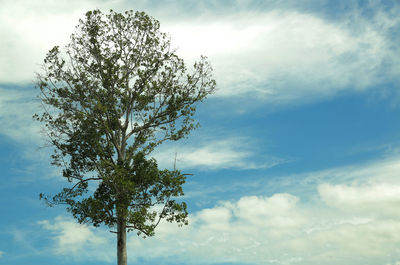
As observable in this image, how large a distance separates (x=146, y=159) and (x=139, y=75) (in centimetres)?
459

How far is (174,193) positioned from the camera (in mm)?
23844

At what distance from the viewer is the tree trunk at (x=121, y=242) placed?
23.3 metres

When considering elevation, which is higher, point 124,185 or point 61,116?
point 61,116

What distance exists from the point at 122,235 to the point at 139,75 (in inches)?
327

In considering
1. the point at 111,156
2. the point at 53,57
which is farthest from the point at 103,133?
the point at 53,57

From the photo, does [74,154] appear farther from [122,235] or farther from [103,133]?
[122,235]

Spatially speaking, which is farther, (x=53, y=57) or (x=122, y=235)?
(x=53, y=57)

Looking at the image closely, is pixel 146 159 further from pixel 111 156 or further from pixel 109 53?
pixel 109 53

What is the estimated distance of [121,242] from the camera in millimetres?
23375

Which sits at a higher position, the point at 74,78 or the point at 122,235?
the point at 74,78

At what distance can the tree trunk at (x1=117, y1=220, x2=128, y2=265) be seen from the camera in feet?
76.3

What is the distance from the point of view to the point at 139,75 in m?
25.2

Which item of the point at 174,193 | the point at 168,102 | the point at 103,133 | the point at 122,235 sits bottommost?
the point at 122,235

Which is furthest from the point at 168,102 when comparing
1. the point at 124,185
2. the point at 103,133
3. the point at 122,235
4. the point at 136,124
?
the point at 122,235
